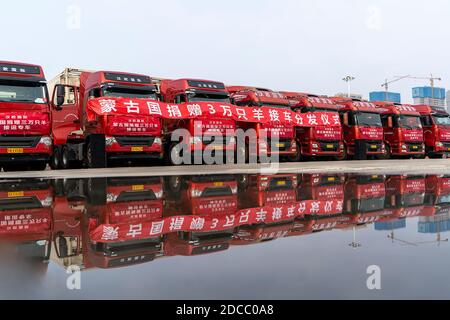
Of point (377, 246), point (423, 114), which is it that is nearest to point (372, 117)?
point (423, 114)

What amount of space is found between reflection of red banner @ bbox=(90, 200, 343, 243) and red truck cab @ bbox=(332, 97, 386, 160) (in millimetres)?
14071

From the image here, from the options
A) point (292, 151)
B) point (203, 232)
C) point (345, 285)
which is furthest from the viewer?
point (292, 151)

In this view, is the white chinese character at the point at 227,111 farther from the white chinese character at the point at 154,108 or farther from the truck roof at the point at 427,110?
the truck roof at the point at 427,110

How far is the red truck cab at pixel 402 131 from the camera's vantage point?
62.1ft

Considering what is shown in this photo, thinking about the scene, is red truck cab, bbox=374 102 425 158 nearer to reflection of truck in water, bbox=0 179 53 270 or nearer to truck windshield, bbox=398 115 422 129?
truck windshield, bbox=398 115 422 129

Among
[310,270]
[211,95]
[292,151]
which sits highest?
[211,95]

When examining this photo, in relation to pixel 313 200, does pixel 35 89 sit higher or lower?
higher

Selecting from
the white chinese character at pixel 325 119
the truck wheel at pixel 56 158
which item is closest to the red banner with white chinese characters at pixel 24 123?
the truck wheel at pixel 56 158

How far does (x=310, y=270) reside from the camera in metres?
2.08

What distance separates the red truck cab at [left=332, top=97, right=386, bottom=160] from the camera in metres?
17.4

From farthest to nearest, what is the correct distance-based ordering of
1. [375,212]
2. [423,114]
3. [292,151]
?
1. [423,114]
2. [292,151]
3. [375,212]

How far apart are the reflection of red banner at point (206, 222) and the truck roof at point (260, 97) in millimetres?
11027

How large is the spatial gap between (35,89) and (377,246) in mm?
10044

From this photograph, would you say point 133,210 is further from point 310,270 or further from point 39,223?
point 310,270
